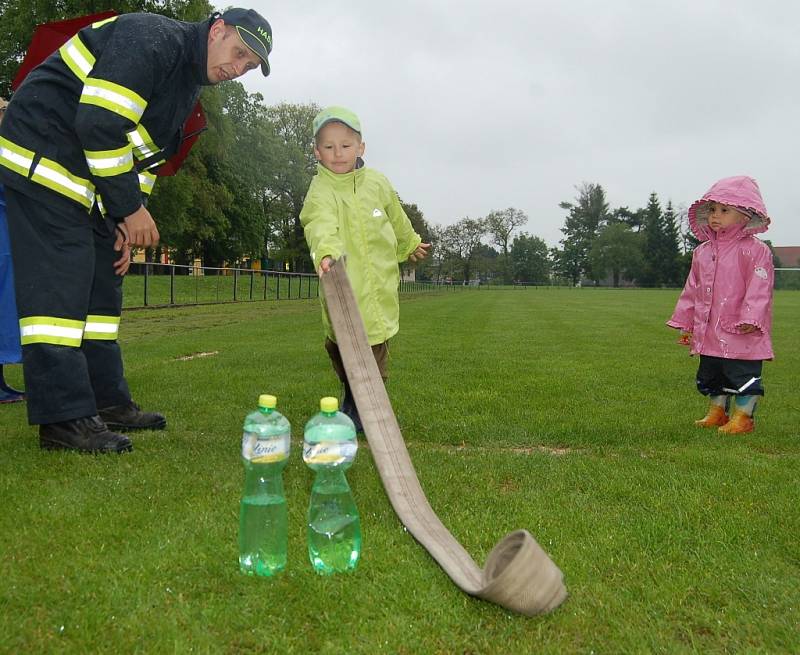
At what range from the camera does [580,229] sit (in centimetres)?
12162

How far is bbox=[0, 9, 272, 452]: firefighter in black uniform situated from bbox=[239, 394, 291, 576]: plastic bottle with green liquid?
A: 1.48 metres

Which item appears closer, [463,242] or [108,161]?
[108,161]

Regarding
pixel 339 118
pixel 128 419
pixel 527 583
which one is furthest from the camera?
pixel 128 419

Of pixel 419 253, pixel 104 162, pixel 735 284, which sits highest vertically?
pixel 104 162

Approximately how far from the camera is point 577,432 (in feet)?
15.1

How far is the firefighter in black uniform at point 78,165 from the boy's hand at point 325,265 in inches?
43.8

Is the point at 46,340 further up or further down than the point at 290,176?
further down

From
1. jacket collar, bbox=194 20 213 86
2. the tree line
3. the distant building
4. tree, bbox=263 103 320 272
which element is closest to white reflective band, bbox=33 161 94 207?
jacket collar, bbox=194 20 213 86

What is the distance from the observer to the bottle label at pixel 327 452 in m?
2.38

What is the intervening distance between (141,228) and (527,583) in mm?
2849

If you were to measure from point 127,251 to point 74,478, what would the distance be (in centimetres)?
163

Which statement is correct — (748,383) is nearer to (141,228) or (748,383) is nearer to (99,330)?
(141,228)

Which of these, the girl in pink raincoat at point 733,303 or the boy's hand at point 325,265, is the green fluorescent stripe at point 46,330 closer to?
the boy's hand at point 325,265

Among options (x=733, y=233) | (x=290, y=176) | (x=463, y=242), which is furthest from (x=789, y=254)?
(x=733, y=233)
